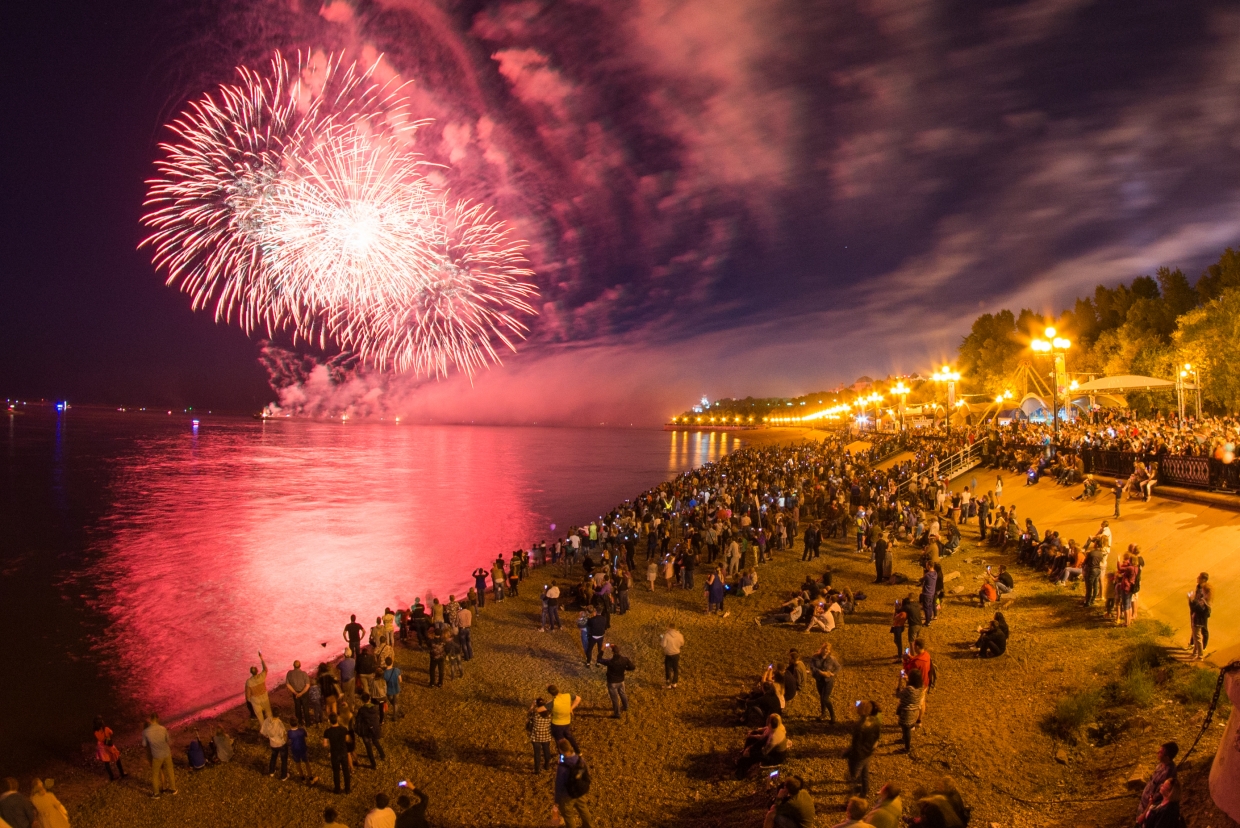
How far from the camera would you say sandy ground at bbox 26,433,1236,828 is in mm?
8305

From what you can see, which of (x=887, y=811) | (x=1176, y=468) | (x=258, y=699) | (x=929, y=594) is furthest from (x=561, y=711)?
(x=1176, y=468)

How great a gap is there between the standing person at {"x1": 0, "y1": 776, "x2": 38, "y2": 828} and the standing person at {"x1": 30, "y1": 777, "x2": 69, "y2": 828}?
56 mm

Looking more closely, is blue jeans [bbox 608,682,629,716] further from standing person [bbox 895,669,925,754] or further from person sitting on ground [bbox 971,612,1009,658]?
person sitting on ground [bbox 971,612,1009,658]

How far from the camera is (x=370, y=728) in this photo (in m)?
10.1

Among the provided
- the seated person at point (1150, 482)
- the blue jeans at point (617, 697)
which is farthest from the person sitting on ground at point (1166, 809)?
the seated person at point (1150, 482)

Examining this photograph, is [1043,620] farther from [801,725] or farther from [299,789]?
[299,789]

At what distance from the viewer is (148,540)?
118 ft

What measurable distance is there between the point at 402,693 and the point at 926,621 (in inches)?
418

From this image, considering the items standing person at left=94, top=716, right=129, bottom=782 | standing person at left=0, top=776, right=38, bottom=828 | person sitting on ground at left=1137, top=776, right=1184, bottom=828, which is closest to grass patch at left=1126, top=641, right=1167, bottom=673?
person sitting on ground at left=1137, top=776, right=1184, bottom=828

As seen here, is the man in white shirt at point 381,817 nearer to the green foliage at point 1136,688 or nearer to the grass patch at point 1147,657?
the green foliage at point 1136,688

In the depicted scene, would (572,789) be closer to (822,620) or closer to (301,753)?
(301,753)

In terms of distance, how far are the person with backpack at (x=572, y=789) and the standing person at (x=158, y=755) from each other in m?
6.08

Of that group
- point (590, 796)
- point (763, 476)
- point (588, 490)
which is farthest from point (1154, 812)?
point (588, 490)

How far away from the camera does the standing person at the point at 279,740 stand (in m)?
9.94
